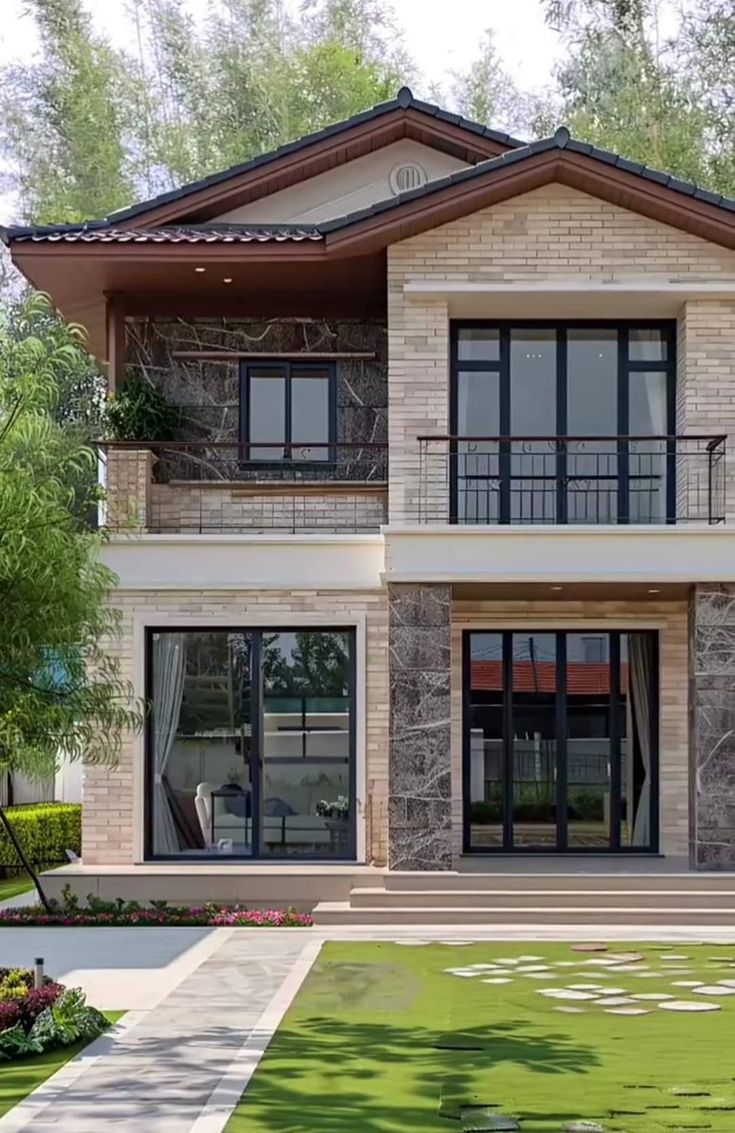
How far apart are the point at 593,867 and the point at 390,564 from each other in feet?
11.6

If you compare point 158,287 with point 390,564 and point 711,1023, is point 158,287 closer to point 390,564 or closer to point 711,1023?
point 390,564

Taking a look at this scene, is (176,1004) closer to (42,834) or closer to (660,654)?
(660,654)

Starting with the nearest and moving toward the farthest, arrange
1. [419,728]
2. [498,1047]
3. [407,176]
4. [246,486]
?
[498,1047], [419,728], [246,486], [407,176]

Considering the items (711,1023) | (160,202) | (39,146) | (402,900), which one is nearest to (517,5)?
(39,146)

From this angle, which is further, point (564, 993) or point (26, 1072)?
point (564, 993)

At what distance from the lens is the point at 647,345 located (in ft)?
53.3

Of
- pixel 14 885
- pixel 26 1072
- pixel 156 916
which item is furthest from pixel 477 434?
pixel 26 1072

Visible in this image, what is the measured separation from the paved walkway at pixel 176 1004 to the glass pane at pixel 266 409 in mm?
5508

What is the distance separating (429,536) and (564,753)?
299 cm

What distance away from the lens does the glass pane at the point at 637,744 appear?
16.2m

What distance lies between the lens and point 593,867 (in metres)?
15.2

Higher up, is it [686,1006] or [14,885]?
[686,1006]

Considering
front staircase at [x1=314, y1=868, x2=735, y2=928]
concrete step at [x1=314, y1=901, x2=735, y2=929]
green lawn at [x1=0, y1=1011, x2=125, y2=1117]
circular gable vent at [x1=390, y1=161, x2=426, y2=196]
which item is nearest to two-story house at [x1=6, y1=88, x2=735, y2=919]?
front staircase at [x1=314, y1=868, x2=735, y2=928]

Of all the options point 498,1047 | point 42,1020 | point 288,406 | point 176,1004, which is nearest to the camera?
point 498,1047
